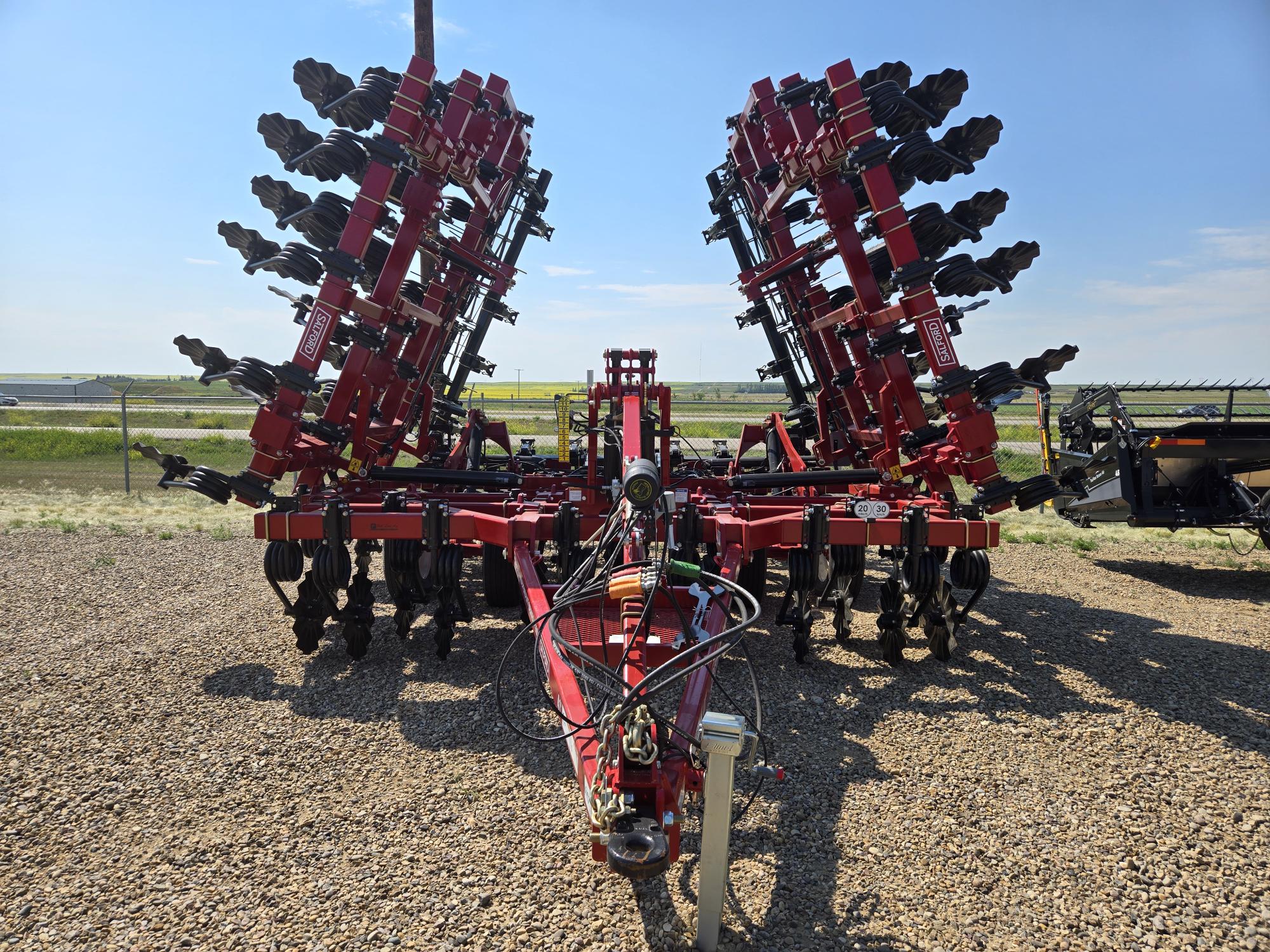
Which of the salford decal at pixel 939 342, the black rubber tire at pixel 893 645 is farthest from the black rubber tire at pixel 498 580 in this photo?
the salford decal at pixel 939 342

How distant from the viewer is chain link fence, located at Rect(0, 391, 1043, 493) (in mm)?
15953

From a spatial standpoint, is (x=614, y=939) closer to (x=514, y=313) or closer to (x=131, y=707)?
(x=131, y=707)

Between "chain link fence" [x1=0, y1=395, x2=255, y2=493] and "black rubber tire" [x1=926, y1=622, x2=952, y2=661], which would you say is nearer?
"black rubber tire" [x1=926, y1=622, x2=952, y2=661]

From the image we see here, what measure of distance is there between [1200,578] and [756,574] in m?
6.40

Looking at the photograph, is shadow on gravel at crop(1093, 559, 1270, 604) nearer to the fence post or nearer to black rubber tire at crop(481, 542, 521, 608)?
black rubber tire at crop(481, 542, 521, 608)

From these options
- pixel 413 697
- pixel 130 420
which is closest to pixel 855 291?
pixel 413 697

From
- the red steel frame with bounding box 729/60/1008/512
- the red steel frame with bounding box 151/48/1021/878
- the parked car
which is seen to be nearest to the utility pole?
the red steel frame with bounding box 151/48/1021/878

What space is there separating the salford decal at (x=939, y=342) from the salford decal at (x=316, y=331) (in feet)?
17.0

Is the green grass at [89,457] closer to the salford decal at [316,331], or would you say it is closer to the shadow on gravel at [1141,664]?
the salford decal at [316,331]

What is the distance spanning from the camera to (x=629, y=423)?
18.1 ft

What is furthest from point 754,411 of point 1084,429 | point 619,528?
point 619,528

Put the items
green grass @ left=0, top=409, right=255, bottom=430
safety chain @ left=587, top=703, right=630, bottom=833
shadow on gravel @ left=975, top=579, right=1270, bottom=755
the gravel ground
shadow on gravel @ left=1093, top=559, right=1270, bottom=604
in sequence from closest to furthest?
safety chain @ left=587, top=703, right=630, bottom=833, the gravel ground, shadow on gravel @ left=975, top=579, right=1270, bottom=755, shadow on gravel @ left=1093, top=559, right=1270, bottom=604, green grass @ left=0, top=409, right=255, bottom=430

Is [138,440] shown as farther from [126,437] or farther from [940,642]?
[940,642]

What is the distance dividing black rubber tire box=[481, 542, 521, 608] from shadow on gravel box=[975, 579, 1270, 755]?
447cm
